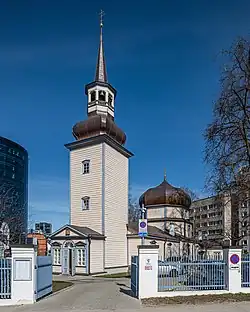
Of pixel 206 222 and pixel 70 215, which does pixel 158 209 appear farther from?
pixel 206 222

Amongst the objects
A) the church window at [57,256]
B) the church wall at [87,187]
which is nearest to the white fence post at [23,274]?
the church wall at [87,187]

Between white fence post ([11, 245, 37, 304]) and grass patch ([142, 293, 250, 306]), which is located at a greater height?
white fence post ([11, 245, 37, 304])

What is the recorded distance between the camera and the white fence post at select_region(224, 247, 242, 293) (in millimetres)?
15070

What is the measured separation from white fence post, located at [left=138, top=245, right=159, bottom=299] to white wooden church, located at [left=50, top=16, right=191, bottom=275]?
1879 cm

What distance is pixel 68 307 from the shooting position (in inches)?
508

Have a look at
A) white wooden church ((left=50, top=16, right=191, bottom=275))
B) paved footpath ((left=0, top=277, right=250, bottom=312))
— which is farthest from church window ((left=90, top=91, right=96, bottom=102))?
paved footpath ((left=0, top=277, right=250, bottom=312))

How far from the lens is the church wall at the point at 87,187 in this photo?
1391 inches

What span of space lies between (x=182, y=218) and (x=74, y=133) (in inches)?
773

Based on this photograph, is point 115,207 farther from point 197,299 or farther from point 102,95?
point 197,299

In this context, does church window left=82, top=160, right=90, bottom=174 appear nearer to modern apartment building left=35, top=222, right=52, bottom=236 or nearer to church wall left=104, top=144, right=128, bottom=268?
church wall left=104, top=144, right=128, bottom=268

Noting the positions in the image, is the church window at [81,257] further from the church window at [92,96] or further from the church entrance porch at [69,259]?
the church window at [92,96]

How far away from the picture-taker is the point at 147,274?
14523mm

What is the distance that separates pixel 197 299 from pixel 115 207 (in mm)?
23779

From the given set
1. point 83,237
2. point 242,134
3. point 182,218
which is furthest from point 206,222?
point 242,134
